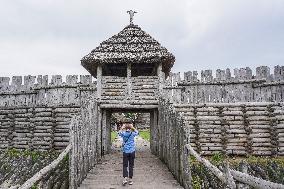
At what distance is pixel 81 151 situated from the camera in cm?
938

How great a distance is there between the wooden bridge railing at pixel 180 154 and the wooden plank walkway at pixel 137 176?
0.85ft

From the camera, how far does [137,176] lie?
32.4ft

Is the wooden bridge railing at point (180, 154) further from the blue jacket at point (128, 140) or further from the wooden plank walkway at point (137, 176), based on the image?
the blue jacket at point (128, 140)

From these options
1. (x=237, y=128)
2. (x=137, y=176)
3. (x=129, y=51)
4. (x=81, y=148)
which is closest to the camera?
(x=81, y=148)

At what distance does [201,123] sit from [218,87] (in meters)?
3.68

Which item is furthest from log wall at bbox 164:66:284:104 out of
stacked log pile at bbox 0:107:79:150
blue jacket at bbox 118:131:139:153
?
blue jacket at bbox 118:131:139:153

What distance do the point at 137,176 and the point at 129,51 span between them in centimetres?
623

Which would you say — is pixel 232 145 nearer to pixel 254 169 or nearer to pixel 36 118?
pixel 254 169

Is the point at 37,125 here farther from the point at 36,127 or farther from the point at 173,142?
the point at 173,142

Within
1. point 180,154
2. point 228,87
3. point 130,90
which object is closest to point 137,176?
point 180,154

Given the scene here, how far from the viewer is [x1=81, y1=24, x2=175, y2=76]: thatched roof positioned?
14.3 meters

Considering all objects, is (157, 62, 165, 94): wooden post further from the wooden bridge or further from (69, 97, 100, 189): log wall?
(69, 97, 100, 189): log wall

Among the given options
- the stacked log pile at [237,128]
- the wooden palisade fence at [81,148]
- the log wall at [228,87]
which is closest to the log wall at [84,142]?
the wooden palisade fence at [81,148]

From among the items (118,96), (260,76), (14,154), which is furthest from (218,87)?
(14,154)
